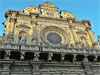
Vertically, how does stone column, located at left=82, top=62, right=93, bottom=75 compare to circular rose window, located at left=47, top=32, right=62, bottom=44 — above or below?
below

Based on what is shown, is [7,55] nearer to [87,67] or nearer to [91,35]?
[87,67]

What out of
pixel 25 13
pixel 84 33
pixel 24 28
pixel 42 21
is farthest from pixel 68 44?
pixel 25 13

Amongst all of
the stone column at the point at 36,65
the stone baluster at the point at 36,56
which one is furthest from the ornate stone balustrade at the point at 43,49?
the stone column at the point at 36,65

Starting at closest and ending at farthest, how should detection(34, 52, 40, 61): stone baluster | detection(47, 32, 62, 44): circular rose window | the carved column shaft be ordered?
detection(34, 52, 40, 61): stone baluster, detection(47, 32, 62, 44): circular rose window, the carved column shaft

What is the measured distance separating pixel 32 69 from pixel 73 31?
7.36m

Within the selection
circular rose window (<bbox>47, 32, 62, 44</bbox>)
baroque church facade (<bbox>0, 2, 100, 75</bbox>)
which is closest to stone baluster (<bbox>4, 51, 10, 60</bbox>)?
baroque church facade (<bbox>0, 2, 100, 75</bbox>)

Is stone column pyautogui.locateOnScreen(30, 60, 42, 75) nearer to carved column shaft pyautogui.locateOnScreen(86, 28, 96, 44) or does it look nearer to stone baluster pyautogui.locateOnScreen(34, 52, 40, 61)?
stone baluster pyautogui.locateOnScreen(34, 52, 40, 61)

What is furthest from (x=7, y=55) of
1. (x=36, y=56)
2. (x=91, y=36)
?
(x=91, y=36)

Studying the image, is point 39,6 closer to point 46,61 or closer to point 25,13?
point 25,13

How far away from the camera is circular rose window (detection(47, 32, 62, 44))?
531 inches

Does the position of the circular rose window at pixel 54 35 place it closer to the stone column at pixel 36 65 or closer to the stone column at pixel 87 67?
the stone column at pixel 87 67

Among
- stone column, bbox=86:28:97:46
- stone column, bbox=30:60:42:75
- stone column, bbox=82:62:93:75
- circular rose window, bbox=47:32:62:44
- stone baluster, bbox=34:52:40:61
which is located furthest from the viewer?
stone column, bbox=86:28:97:46

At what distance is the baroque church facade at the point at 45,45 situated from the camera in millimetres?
9539

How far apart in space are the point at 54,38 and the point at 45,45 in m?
2.69
